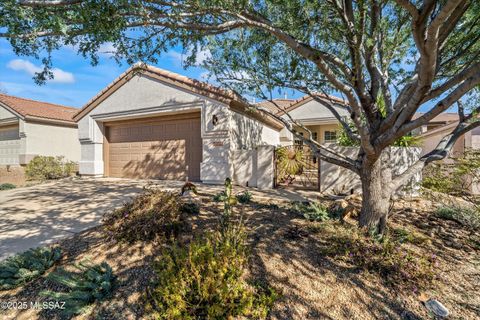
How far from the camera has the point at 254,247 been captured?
11.3ft

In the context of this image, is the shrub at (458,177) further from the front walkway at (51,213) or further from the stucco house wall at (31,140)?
the stucco house wall at (31,140)

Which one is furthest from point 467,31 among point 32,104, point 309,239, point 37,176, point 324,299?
point 32,104

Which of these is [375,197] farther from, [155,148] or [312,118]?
[312,118]

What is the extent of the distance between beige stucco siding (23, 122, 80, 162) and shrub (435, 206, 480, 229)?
20.2 metres

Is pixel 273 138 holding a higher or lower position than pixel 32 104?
lower

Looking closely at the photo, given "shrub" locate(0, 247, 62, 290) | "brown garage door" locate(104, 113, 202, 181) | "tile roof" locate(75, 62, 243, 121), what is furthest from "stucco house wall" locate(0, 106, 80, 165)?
"shrub" locate(0, 247, 62, 290)

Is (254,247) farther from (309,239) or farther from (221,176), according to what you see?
(221,176)

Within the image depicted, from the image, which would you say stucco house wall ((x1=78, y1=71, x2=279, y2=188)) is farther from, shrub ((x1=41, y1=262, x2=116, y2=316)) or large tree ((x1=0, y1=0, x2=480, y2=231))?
shrub ((x1=41, y1=262, x2=116, y2=316))

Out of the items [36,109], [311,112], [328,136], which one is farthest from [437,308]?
[36,109]

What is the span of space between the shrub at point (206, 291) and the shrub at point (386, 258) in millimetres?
1357

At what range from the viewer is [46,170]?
12633mm

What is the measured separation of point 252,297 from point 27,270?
2779 mm

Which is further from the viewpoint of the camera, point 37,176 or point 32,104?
point 32,104

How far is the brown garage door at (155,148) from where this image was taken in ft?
32.5
